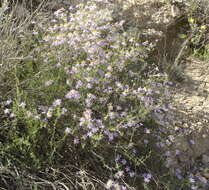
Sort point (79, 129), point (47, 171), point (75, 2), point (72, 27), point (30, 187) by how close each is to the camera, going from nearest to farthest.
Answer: point (30, 187) < point (47, 171) < point (79, 129) < point (72, 27) < point (75, 2)

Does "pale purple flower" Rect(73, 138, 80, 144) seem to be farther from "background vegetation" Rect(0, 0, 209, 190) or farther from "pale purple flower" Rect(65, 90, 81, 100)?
"pale purple flower" Rect(65, 90, 81, 100)

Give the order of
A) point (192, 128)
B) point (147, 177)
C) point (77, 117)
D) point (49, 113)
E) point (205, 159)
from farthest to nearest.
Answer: point (192, 128), point (205, 159), point (147, 177), point (77, 117), point (49, 113)

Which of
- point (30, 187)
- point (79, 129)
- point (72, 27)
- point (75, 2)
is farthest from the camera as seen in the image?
point (75, 2)

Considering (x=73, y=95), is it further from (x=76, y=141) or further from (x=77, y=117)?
(x=76, y=141)

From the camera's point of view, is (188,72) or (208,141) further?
(188,72)

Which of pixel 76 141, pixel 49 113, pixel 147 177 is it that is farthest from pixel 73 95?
pixel 147 177

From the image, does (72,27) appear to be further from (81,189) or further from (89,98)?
(81,189)

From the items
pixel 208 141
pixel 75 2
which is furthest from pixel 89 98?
pixel 75 2

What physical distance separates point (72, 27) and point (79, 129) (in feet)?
4.11

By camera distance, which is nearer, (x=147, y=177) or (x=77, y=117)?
(x=77, y=117)

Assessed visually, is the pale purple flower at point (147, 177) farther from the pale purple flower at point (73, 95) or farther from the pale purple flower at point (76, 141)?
the pale purple flower at point (73, 95)

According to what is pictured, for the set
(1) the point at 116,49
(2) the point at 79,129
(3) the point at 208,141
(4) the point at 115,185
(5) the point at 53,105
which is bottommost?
(3) the point at 208,141

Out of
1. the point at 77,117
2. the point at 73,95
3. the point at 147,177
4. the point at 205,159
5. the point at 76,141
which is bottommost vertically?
the point at 205,159

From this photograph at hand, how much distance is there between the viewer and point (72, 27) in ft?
10.1
